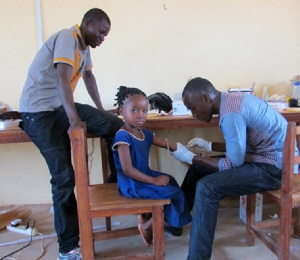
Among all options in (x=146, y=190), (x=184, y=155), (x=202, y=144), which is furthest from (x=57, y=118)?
(x=202, y=144)

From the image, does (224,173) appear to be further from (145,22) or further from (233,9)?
(233,9)

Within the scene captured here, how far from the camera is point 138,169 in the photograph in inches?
53.8

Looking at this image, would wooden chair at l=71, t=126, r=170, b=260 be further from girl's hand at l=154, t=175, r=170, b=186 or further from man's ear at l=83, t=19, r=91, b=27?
man's ear at l=83, t=19, r=91, b=27

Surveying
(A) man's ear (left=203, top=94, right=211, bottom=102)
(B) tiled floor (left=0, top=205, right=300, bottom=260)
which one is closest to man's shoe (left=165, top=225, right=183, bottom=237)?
(B) tiled floor (left=0, top=205, right=300, bottom=260)

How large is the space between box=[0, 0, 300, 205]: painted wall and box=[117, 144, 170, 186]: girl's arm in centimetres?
99

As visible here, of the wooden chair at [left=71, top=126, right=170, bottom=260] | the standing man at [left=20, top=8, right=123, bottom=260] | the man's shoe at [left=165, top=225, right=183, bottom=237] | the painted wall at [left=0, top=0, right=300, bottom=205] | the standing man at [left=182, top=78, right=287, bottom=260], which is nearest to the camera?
the wooden chair at [left=71, top=126, right=170, bottom=260]

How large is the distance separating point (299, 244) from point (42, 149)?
1.57m

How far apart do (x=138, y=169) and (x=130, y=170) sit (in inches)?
4.0

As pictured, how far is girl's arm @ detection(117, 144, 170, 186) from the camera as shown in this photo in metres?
1.27

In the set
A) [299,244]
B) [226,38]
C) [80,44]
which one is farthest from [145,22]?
[299,244]

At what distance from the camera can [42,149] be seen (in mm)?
1392

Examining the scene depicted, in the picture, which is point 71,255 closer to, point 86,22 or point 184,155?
point 184,155

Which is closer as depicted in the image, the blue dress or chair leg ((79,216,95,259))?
chair leg ((79,216,95,259))

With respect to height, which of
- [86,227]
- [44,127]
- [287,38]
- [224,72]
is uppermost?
[287,38]
